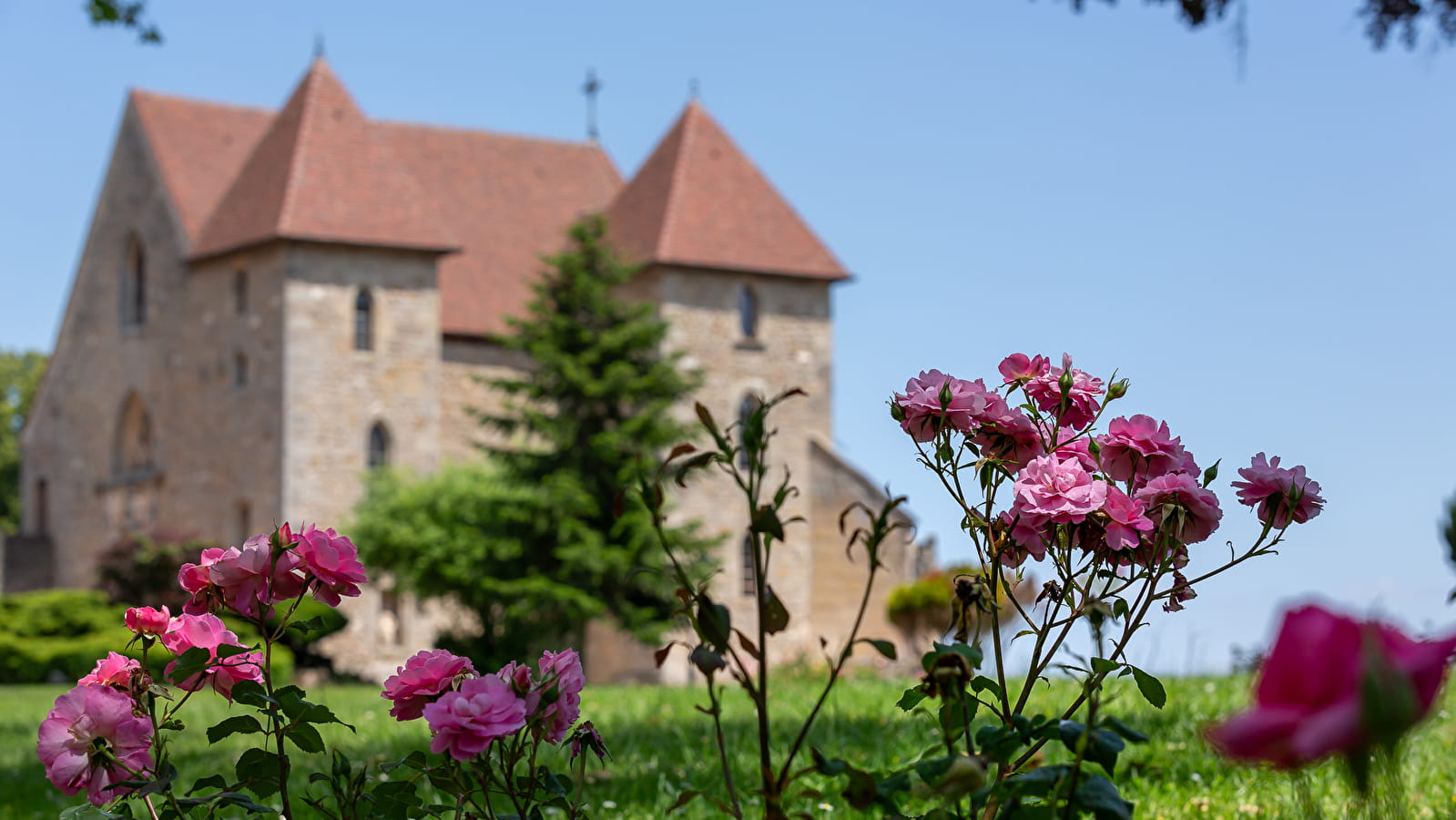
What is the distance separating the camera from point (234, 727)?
326 centimetres

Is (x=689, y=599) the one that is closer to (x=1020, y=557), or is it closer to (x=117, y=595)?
(x=1020, y=557)

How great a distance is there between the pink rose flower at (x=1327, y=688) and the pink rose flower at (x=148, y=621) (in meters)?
2.45

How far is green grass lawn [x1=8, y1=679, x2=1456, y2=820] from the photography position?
593 centimetres

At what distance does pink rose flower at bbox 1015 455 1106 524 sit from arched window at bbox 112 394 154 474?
36.4m

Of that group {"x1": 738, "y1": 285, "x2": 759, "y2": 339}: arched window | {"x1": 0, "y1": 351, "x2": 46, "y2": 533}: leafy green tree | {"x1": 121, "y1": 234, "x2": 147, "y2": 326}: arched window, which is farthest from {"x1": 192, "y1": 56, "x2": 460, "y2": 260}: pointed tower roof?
{"x1": 0, "y1": 351, "x2": 46, "y2": 533}: leafy green tree

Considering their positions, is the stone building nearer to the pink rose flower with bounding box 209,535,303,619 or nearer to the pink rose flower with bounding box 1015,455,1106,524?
the pink rose flower with bounding box 209,535,303,619

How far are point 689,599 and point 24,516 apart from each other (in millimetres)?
42005

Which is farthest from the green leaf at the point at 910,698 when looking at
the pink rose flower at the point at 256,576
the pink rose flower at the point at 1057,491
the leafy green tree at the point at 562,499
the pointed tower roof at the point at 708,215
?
the pointed tower roof at the point at 708,215


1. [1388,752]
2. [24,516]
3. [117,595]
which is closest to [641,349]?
[117,595]

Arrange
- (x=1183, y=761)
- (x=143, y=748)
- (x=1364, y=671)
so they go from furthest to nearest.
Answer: (x=1183, y=761), (x=143, y=748), (x=1364, y=671)

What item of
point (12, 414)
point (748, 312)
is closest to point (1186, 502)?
point (748, 312)

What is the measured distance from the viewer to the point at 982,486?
356cm

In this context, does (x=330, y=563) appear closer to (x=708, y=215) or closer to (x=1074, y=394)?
(x=1074, y=394)

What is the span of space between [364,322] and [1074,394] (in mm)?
30281
